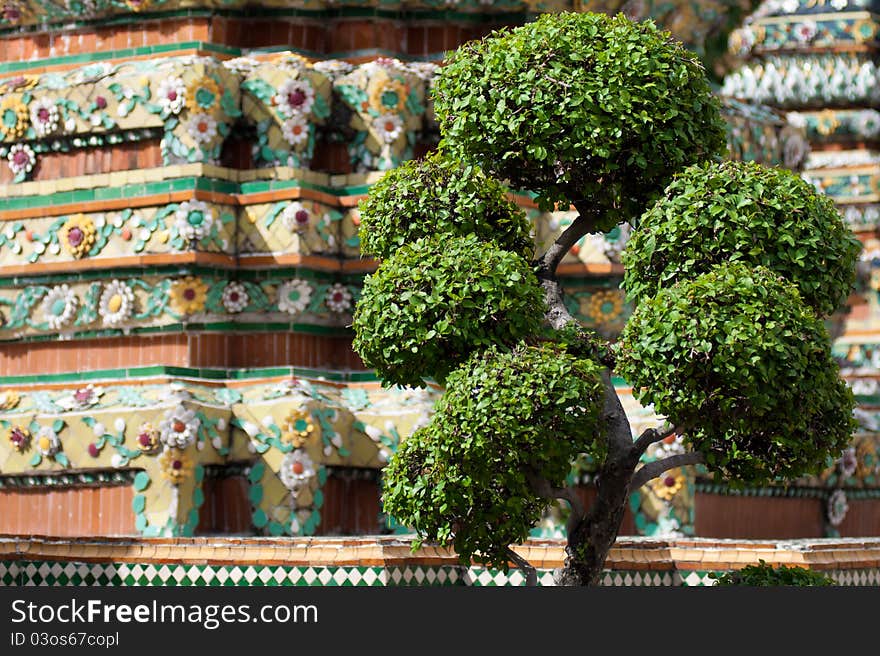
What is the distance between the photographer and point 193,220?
1570 cm

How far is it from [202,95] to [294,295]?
1.89 meters

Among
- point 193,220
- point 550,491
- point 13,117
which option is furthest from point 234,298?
point 550,491

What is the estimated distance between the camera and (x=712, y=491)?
16.5 m

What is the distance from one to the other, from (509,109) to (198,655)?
151 inches

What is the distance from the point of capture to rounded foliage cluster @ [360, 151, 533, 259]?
11.6m

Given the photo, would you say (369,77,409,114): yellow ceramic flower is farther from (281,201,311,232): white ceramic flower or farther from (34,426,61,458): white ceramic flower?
(34,426,61,458): white ceramic flower

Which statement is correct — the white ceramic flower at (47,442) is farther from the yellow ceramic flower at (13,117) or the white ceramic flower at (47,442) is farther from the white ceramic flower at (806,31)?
the white ceramic flower at (806,31)

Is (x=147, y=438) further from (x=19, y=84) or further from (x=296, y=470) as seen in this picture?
(x=19, y=84)

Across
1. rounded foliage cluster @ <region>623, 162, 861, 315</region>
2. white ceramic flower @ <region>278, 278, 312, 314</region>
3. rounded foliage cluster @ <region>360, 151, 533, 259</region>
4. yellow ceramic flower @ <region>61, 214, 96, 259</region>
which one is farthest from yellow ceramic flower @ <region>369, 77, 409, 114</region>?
rounded foliage cluster @ <region>623, 162, 861, 315</region>

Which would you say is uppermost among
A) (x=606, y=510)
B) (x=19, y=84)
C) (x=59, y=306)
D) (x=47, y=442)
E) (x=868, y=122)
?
(x=868, y=122)

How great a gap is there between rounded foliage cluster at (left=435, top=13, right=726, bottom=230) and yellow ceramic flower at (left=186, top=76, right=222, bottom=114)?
4.61 m

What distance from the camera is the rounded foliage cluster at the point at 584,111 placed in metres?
11.2

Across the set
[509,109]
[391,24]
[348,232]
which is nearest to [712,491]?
[348,232]

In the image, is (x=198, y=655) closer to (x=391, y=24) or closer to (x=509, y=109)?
(x=509, y=109)
